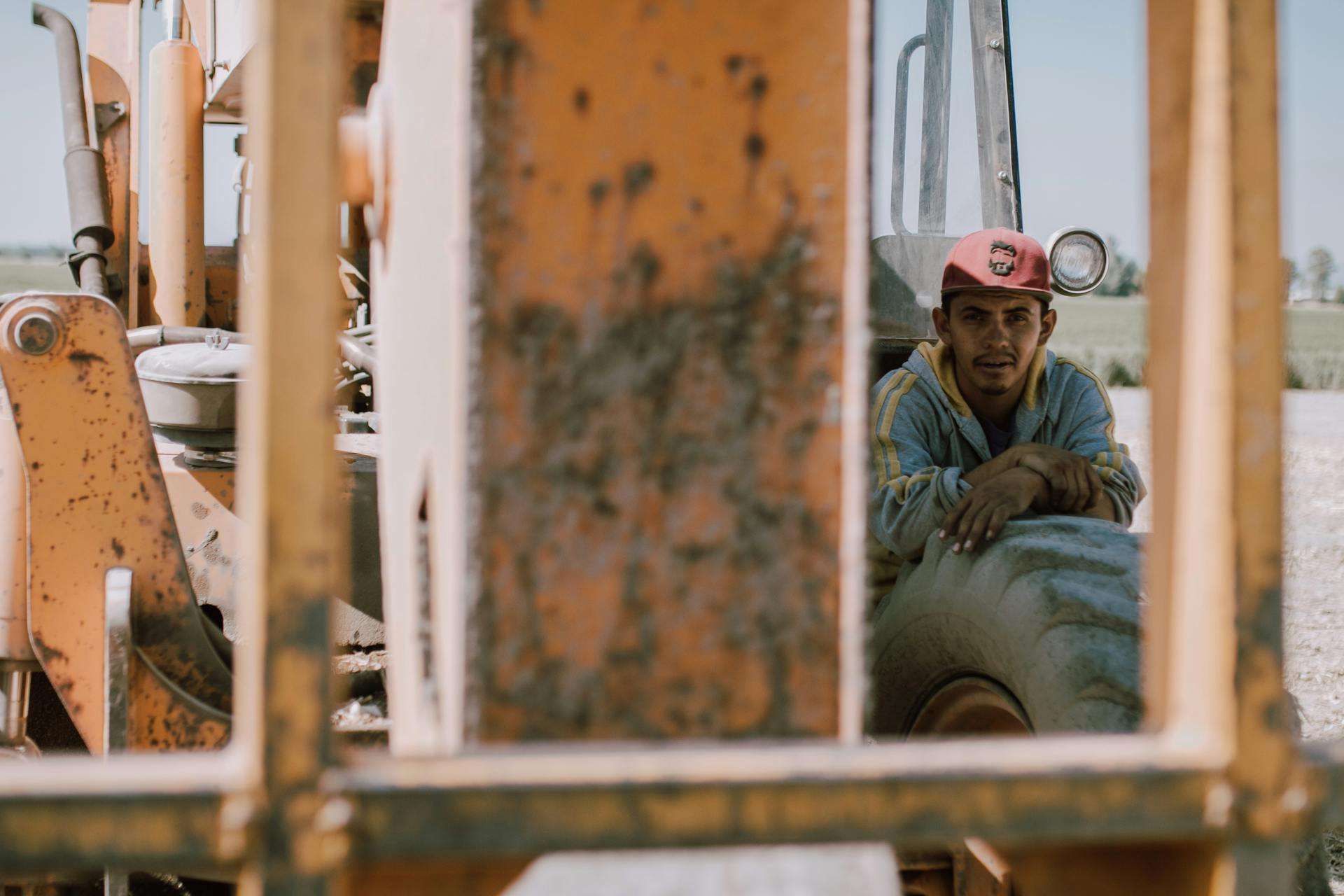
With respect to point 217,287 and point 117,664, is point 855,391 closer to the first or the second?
point 117,664

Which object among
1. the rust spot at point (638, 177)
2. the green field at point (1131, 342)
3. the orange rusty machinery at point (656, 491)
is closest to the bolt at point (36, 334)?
the orange rusty machinery at point (656, 491)

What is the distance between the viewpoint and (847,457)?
0.98 meters

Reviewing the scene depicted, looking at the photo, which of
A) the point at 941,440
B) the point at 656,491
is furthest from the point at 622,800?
the point at 941,440

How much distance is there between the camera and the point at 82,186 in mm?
3602

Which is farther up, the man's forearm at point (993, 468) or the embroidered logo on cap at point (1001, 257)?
the embroidered logo on cap at point (1001, 257)

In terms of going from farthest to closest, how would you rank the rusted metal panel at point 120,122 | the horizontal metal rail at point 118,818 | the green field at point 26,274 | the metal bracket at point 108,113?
the green field at point 26,274 → the metal bracket at point 108,113 → the rusted metal panel at point 120,122 → the horizontal metal rail at point 118,818

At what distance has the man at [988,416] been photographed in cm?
226

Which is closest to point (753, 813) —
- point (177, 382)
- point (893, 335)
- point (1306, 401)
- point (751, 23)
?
point (751, 23)

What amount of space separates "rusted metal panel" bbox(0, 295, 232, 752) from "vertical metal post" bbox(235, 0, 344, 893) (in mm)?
1461

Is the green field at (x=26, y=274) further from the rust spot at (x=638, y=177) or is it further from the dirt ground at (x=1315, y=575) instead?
the rust spot at (x=638, y=177)

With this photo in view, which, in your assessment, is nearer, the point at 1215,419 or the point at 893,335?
the point at 1215,419

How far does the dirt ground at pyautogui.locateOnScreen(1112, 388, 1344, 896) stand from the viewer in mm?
4711

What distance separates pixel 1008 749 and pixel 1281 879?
→ 25 cm

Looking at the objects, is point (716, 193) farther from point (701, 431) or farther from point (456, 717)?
point (456, 717)
